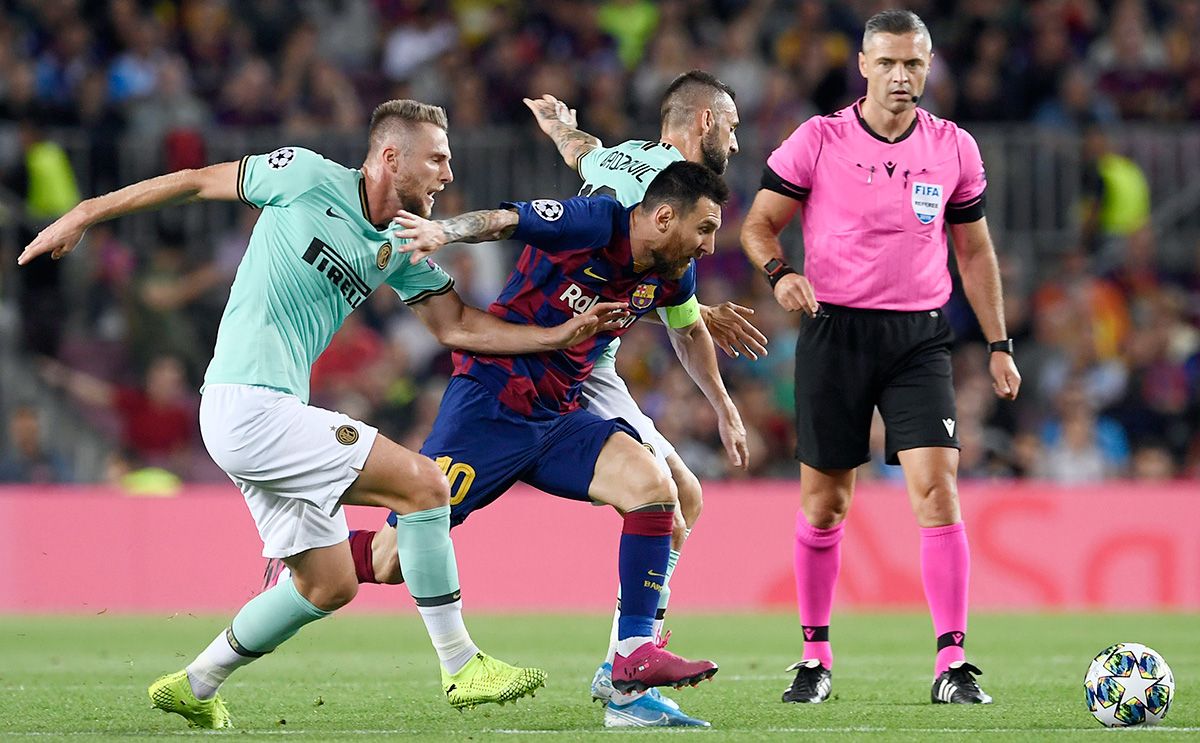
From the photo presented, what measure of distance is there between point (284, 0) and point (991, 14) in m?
6.65

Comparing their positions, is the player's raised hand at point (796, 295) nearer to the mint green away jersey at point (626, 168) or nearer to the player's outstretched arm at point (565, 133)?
the mint green away jersey at point (626, 168)

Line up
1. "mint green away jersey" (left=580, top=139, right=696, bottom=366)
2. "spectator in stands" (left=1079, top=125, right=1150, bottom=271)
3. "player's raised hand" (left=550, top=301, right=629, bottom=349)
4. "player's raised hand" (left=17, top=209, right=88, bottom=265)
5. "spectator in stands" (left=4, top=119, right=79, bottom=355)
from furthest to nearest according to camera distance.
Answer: "spectator in stands" (left=1079, top=125, right=1150, bottom=271), "spectator in stands" (left=4, top=119, right=79, bottom=355), "mint green away jersey" (left=580, top=139, right=696, bottom=366), "player's raised hand" (left=550, top=301, right=629, bottom=349), "player's raised hand" (left=17, top=209, right=88, bottom=265)

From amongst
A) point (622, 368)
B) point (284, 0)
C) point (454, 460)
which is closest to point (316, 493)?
point (454, 460)

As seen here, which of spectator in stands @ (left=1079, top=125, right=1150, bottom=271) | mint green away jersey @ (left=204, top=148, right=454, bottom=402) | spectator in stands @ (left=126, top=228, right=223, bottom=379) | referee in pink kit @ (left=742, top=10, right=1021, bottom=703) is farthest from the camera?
spectator in stands @ (left=1079, top=125, right=1150, bottom=271)

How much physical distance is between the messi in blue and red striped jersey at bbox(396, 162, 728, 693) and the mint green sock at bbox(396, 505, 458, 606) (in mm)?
473

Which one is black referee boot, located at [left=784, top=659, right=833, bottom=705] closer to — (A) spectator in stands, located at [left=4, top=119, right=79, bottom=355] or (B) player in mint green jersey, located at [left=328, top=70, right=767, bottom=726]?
(B) player in mint green jersey, located at [left=328, top=70, right=767, bottom=726]

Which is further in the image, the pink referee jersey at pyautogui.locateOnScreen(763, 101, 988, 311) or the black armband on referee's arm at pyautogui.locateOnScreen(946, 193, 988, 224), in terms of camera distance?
the black armband on referee's arm at pyautogui.locateOnScreen(946, 193, 988, 224)

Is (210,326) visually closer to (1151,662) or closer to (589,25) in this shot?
(589,25)

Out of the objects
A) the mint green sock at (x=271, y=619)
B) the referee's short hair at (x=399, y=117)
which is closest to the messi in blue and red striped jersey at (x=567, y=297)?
the referee's short hair at (x=399, y=117)

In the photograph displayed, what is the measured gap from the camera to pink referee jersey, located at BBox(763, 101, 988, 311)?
741 centimetres

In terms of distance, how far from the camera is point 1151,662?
250 inches

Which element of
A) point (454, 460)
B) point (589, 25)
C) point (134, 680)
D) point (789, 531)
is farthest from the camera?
point (589, 25)

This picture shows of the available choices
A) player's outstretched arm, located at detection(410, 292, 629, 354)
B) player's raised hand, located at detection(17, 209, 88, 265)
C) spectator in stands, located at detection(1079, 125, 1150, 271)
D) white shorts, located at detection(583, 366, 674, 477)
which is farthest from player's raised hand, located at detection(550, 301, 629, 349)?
spectator in stands, located at detection(1079, 125, 1150, 271)

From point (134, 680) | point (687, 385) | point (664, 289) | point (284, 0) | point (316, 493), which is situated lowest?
point (134, 680)
